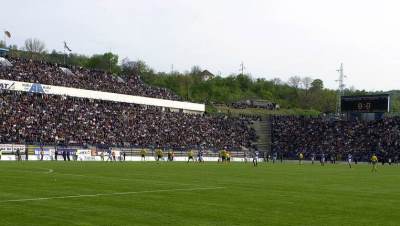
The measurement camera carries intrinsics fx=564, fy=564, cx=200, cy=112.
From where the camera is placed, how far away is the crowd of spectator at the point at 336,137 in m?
84.7

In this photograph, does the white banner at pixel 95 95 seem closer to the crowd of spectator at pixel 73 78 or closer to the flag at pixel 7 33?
the crowd of spectator at pixel 73 78

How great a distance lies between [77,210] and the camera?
15703 millimetres

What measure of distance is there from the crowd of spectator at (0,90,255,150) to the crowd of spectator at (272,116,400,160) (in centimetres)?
600

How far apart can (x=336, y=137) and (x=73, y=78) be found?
140 ft

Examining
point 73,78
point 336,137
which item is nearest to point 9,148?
point 73,78

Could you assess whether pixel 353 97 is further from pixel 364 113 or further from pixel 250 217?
pixel 250 217

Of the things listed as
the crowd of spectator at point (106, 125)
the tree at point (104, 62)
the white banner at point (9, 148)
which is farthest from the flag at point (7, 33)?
the tree at point (104, 62)

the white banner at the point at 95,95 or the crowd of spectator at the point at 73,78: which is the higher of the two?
the crowd of spectator at the point at 73,78

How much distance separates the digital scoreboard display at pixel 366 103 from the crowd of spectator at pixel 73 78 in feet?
97.2

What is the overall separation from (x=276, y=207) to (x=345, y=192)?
7.77 meters

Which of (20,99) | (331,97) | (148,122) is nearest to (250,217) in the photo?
(20,99)

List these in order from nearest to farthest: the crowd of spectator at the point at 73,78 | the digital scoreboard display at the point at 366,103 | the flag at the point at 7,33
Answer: the crowd of spectator at the point at 73,78 < the flag at the point at 7,33 < the digital scoreboard display at the point at 366,103

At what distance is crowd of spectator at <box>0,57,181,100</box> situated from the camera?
76.3 m

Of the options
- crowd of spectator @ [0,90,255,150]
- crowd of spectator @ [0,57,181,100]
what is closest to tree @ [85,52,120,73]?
crowd of spectator @ [0,57,181,100]
